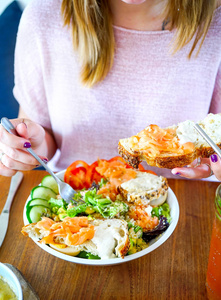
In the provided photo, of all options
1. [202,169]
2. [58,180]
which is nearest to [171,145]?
[202,169]

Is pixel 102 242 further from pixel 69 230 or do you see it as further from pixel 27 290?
pixel 27 290

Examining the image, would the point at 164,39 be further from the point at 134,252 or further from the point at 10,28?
the point at 10,28

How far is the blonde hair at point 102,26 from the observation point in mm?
1550

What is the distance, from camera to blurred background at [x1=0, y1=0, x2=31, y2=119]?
253 cm

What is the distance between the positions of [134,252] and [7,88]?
2.01 m

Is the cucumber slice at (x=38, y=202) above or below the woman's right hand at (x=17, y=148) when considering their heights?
below

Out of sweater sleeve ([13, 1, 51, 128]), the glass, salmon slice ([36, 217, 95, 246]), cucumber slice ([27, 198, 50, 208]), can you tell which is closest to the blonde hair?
sweater sleeve ([13, 1, 51, 128])

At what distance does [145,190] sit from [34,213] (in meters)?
0.47

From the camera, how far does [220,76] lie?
5.76 ft

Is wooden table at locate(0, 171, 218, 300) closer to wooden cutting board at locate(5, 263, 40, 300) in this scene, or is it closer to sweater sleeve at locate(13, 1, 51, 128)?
wooden cutting board at locate(5, 263, 40, 300)

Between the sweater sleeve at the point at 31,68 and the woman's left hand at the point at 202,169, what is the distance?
3.43ft

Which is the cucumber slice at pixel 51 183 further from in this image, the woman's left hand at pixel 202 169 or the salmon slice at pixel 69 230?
the woman's left hand at pixel 202 169

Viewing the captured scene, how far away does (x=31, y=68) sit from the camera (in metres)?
1.84

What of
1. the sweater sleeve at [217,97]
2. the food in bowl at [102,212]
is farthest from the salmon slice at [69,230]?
the sweater sleeve at [217,97]
